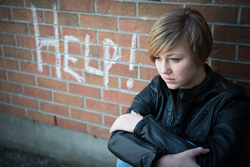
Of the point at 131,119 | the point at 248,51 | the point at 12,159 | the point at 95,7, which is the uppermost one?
the point at 95,7

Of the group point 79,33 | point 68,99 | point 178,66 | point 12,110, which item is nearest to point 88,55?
point 79,33

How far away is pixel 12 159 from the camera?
316 cm

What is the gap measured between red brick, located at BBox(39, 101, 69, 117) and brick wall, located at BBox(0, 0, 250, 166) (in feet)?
0.04

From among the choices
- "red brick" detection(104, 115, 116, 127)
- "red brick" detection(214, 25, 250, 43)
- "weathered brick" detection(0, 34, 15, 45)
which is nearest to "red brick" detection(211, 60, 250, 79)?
"red brick" detection(214, 25, 250, 43)

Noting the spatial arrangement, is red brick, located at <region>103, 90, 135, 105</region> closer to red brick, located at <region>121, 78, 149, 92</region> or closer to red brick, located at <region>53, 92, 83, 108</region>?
red brick, located at <region>121, 78, 149, 92</region>

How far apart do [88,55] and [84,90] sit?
376 millimetres

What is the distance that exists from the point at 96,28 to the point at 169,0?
2.35ft

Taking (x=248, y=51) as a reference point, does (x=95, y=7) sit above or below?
above

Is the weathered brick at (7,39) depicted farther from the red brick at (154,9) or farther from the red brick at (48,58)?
the red brick at (154,9)

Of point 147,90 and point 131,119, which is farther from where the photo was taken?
point 147,90

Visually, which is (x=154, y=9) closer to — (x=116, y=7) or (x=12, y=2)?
(x=116, y=7)

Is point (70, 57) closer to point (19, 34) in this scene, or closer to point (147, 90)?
point (19, 34)

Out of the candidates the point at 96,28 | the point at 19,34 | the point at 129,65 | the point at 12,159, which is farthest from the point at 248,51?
the point at 12,159

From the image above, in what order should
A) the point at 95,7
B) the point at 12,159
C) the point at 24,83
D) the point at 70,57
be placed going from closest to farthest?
the point at 95,7
the point at 70,57
the point at 24,83
the point at 12,159
